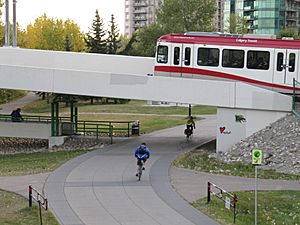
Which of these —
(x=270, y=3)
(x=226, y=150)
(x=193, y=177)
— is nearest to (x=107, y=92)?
(x=226, y=150)

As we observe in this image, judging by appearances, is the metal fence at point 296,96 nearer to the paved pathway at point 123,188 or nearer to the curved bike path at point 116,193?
the curved bike path at point 116,193

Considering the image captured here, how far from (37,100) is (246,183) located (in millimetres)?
57562

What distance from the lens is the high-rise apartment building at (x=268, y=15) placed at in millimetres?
110500

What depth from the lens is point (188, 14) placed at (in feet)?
252

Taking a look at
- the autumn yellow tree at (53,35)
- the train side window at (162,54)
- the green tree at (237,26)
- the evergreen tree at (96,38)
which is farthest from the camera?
the autumn yellow tree at (53,35)

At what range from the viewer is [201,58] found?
29016 millimetres

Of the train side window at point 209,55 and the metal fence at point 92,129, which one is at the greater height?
the train side window at point 209,55

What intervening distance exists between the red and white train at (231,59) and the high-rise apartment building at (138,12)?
5317 inches

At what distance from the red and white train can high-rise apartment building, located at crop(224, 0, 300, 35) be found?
81309mm

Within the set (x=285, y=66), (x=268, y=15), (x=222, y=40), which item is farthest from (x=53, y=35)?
(x=285, y=66)

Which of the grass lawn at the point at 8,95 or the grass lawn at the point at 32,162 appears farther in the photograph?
the grass lawn at the point at 8,95

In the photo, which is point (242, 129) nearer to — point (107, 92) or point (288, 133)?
point (288, 133)

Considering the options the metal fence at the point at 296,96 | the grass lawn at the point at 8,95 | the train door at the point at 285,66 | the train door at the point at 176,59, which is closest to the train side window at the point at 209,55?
the train door at the point at 176,59

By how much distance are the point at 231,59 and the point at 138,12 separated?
141 meters
